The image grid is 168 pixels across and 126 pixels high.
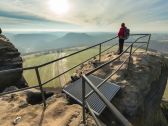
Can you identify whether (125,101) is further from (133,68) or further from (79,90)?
(133,68)

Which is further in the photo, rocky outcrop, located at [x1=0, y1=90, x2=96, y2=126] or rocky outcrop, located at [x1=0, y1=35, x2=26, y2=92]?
rocky outcrop, located at [x1=0, y1=35, x2=26, y2=92]

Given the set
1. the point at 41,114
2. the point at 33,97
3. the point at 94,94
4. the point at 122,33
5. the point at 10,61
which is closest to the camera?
the point at 41,114

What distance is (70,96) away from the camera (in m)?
6.58

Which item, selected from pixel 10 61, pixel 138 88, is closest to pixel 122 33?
pixel 138 88

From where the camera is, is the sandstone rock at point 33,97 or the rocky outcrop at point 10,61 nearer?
the sandstone rock at point 33,97

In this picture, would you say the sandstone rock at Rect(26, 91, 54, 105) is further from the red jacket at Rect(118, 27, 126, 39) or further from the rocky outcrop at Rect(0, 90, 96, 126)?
the red jacket at Rect(118, 27, 126, 39)

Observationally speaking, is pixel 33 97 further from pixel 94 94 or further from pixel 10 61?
pixel 10 61

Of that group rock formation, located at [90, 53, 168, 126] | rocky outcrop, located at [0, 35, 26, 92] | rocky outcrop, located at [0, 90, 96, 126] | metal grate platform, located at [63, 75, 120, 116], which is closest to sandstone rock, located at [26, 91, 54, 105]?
rocky outcrop, located at [0, 90, 96, 126]

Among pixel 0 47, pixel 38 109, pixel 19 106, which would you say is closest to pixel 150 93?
pixel 38 109

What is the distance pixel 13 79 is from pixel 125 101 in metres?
9.24

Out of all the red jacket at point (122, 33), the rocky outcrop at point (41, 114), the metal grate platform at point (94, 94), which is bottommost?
the rocky outcrop at point (41, 114)

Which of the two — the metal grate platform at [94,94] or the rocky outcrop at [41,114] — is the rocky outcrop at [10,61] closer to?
the rocky outcrop at [41,114]

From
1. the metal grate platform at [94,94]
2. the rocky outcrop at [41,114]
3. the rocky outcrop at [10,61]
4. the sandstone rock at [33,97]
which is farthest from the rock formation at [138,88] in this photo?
the rocky outcrop at [10,61]

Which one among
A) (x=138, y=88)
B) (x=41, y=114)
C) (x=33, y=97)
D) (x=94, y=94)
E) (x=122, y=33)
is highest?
(x=122, y=33)
